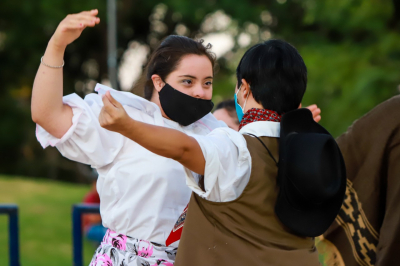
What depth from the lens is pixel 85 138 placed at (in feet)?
6.79

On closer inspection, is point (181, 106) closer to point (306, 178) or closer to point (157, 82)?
point (157, 82)

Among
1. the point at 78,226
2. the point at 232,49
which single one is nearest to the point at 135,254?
the point at 78,226

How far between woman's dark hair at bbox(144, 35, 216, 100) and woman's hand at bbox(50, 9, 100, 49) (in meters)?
0.42

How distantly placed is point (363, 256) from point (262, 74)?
129 cm

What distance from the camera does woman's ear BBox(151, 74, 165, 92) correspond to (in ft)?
7.45

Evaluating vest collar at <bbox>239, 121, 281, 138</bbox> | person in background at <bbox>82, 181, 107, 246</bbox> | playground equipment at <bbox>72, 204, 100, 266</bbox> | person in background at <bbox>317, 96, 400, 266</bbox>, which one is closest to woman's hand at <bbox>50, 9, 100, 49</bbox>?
vest collar at <bbox>239, 121, 281, 138</bbox>

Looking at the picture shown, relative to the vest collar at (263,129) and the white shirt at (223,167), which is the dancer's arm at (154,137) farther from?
the vest collar at (263,129)

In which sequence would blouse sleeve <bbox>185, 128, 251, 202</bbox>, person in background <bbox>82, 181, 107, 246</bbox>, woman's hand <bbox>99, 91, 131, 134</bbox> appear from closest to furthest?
woman's hand <bbox>99, 91, 131, 134</bbox> < blouse sleeve <bbox>185, 128, 251, 202</bbox> < person in background <bbox>82, 181, 107, 246</bbox>

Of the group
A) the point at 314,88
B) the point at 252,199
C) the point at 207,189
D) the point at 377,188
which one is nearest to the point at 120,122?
the point at 207,189

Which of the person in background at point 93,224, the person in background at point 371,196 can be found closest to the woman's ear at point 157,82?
the person in background at point 371,196

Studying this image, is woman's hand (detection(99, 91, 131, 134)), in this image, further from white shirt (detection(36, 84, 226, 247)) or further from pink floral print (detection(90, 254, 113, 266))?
pink floral print (detection(90, 254, 113, 266))

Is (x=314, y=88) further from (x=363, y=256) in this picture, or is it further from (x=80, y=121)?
(x=80, y=121)

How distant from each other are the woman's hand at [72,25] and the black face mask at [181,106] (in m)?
0.43

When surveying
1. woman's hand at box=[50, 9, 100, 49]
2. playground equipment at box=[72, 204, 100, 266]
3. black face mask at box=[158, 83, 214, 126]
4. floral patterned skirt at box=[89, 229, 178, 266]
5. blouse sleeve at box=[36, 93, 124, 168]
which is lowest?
playground equipment at box=[72, 204, 100, 266]
